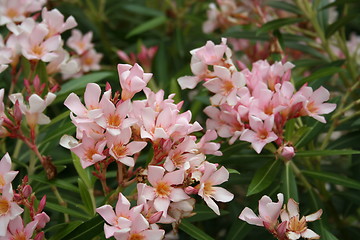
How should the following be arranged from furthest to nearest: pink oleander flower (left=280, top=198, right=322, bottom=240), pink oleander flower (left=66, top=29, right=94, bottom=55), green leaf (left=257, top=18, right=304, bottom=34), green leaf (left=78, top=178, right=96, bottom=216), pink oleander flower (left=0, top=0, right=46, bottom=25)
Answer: pink oleander flower (left=66, top=29, right=94, bottom=55) < green leaf (left=257, top=18, right=304, bottom=34) < pink oleander flower (left=0, top=0, right=46, bottom=25) < green leaf (left=78, top=178, right=96, bottom=216) < pink oleander flower (left=280, top=198, right=322, bottom=240)

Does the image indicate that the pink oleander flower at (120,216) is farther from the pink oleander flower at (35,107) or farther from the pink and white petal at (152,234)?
the pink oleander flower at (35,107)

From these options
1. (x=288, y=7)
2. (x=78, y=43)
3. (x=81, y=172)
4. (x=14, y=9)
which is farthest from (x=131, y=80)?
(x=288, y=7)

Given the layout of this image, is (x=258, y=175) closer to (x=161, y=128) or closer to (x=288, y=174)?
(x=288, y=174)

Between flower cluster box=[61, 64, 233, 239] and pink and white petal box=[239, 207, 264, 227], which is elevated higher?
flower cluster box=[61, 64, 233, 239]

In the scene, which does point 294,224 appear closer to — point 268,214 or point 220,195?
point 268,214

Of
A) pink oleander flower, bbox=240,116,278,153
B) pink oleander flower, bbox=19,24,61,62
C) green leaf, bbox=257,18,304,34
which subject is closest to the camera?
pink oleander flower, bbox=240,116,278,153

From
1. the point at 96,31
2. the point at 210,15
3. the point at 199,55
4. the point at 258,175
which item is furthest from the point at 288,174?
the point at 96,31

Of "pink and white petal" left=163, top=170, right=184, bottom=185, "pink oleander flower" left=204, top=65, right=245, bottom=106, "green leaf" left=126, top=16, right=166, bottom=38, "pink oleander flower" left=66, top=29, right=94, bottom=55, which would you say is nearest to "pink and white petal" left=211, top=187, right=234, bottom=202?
"pink and white petal" left=163, top=170, right=184, bottom=185

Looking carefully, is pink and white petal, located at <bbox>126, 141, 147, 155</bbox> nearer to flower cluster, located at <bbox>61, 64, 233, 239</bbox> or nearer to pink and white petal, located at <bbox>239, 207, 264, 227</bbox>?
flower cluster, located at <bbox>61, 64, 233, 239</bbox>
